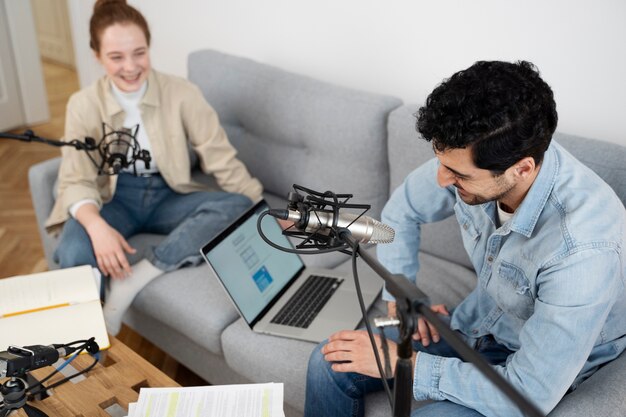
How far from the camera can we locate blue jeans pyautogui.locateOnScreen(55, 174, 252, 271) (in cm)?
190

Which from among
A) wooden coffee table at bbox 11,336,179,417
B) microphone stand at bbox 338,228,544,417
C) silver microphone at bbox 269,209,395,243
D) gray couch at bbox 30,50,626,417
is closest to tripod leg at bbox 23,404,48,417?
wooden coffee table at bbox 11,336,179,417

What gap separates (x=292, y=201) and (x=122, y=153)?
1248 millimetres

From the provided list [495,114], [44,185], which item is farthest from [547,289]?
[44,185]

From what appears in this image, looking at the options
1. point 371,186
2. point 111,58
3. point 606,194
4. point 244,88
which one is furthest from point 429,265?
point 111,58

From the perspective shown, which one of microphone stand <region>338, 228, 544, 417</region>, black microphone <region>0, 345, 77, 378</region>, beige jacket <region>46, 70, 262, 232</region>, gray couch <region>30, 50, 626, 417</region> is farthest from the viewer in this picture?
beige jacket <region>46, 70, 262, 232</region>

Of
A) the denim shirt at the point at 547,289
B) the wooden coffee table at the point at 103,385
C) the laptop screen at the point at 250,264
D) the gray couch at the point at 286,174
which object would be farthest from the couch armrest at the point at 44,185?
the denim shirt at the point at 547,289

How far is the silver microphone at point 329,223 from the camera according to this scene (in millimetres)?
936

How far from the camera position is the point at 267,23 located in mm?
2523

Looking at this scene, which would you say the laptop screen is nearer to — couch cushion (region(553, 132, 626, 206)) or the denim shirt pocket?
the denim shirt pocket

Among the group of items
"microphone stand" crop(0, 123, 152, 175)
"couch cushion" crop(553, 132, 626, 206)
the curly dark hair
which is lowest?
"microphone stand" crop(0, 123, 152, 175)

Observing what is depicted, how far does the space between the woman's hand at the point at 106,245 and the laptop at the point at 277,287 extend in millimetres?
347

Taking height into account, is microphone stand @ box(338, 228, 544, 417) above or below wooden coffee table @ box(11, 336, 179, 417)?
above

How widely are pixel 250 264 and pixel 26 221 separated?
175 centimetres

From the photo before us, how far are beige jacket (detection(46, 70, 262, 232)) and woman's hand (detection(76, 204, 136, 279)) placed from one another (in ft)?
0.31
